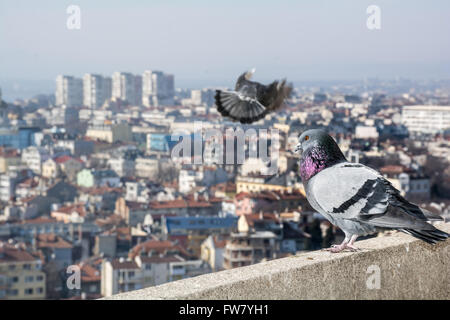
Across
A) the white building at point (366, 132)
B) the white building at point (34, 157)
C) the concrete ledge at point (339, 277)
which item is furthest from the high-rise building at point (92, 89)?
the concrete ledge at point (339, 277)

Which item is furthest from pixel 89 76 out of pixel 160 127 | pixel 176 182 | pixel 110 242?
Result: pixel 110 242

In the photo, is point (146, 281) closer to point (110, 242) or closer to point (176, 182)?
point (110, 242)

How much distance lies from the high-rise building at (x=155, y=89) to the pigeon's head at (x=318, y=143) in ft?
139

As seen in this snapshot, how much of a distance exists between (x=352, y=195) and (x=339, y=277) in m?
0.17

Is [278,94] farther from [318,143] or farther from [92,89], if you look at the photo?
[92,89]

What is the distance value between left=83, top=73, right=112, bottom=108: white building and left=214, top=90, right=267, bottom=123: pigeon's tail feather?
39.9m

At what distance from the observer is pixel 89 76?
42.0m

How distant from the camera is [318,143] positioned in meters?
1.15

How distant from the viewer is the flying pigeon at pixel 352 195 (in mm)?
1109

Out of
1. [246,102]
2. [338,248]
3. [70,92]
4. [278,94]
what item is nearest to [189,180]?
[278,94]

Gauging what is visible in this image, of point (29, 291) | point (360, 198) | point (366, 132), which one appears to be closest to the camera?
point (360, 198)

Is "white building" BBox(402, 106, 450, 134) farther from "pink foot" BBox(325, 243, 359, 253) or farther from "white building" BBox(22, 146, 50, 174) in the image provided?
"pink foot" BBox(325, 243, 359, 253)

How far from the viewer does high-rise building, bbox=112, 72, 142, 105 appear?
4244 centimetres
